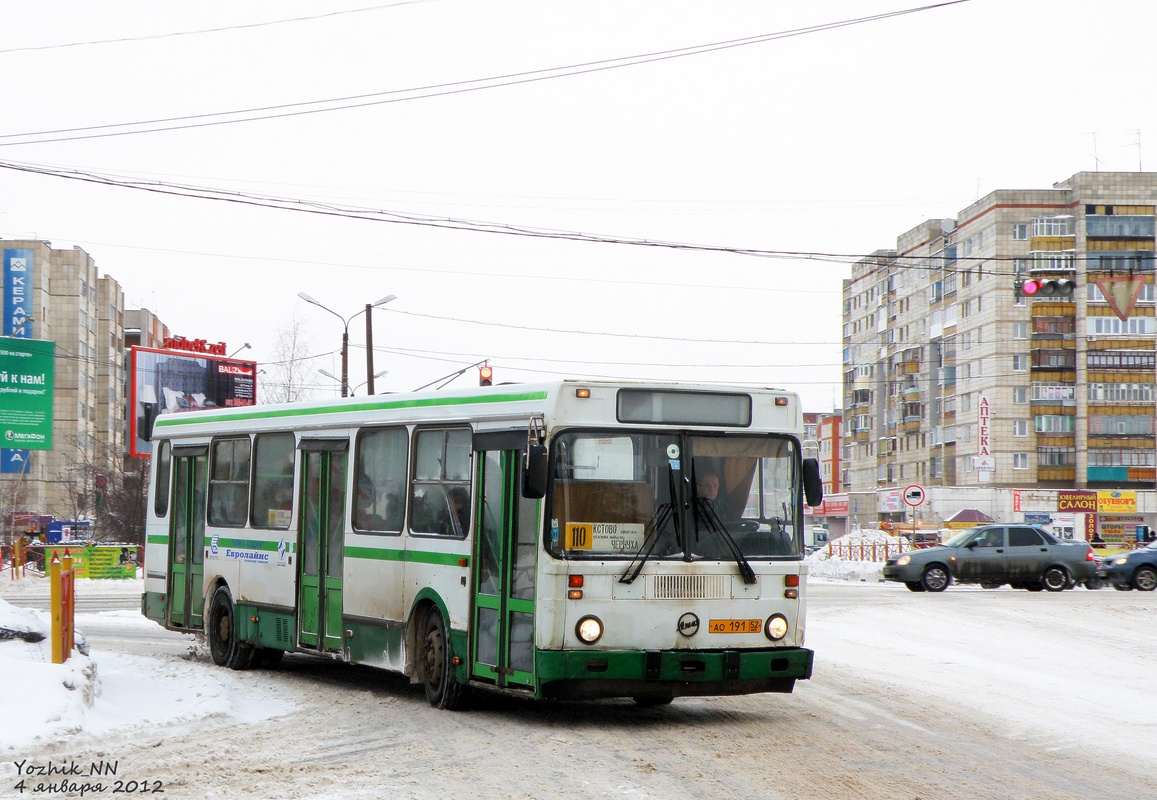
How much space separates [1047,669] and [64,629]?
34.5 ft

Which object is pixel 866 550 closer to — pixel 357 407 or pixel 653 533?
pixel 357 407

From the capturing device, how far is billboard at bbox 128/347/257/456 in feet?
179

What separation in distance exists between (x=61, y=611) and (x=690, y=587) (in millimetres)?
4830

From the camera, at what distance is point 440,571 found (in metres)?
A: 12.0

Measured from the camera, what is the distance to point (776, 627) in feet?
37.1

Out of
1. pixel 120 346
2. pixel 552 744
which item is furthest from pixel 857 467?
pixel 552 744

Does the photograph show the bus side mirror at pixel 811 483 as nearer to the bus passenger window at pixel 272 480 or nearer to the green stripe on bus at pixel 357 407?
the green stripe on bus at pixel 357 407

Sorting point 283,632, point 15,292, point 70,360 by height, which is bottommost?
point 283,632

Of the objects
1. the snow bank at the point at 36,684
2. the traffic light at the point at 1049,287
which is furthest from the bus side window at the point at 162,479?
the traffic light at the point at 1049,287

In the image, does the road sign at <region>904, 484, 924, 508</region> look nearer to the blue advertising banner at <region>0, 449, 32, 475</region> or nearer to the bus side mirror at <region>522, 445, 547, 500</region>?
the bus side mirror at <region>522, 445, 547, 500</region>

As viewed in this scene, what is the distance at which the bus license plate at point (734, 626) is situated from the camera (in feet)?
36.3

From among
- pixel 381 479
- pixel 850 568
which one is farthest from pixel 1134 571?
pixel 381 479

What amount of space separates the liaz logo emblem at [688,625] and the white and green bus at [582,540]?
0.01 m

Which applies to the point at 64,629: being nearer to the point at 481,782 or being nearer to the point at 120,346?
the point at 481,782
